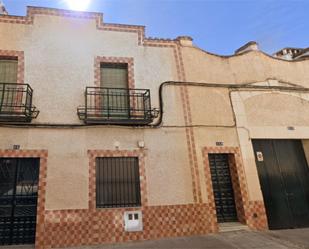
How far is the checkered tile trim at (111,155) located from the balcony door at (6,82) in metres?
2.79

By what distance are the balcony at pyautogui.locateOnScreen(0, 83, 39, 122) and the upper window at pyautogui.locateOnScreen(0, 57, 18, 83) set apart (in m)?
0.26

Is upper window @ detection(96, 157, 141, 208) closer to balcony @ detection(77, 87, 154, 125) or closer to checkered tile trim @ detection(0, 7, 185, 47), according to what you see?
balcony @ detection(77, 87, 154, 125)

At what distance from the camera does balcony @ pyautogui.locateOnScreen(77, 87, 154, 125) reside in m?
7.61

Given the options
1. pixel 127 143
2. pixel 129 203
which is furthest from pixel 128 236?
pixel 127 143

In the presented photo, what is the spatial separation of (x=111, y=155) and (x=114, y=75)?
2.86 metres

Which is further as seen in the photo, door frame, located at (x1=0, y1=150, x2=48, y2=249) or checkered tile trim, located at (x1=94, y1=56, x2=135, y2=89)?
checkered tile trim, located at (x1=94, y1=56, x2=135, y2=89)

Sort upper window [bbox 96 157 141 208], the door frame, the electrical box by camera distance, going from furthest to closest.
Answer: upper window [bbox 96 157 141 208], the electrical box, the door frame

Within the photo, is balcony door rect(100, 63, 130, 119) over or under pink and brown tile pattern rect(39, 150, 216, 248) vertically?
over

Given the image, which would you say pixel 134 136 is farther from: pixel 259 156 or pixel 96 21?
pixel 259 156

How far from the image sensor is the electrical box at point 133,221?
7.04m

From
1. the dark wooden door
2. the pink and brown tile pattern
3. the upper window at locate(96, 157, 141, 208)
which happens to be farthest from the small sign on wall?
the upper window at locate(96, 157, 141, 208)

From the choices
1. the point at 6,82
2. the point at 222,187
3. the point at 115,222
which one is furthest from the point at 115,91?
the point at 222,187

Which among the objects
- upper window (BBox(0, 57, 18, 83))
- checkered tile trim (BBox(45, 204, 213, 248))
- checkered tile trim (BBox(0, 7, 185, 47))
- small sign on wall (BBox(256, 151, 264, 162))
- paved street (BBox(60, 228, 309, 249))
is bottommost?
paved street (BBox(60, 228, 309, 249))

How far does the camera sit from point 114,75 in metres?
8.58
